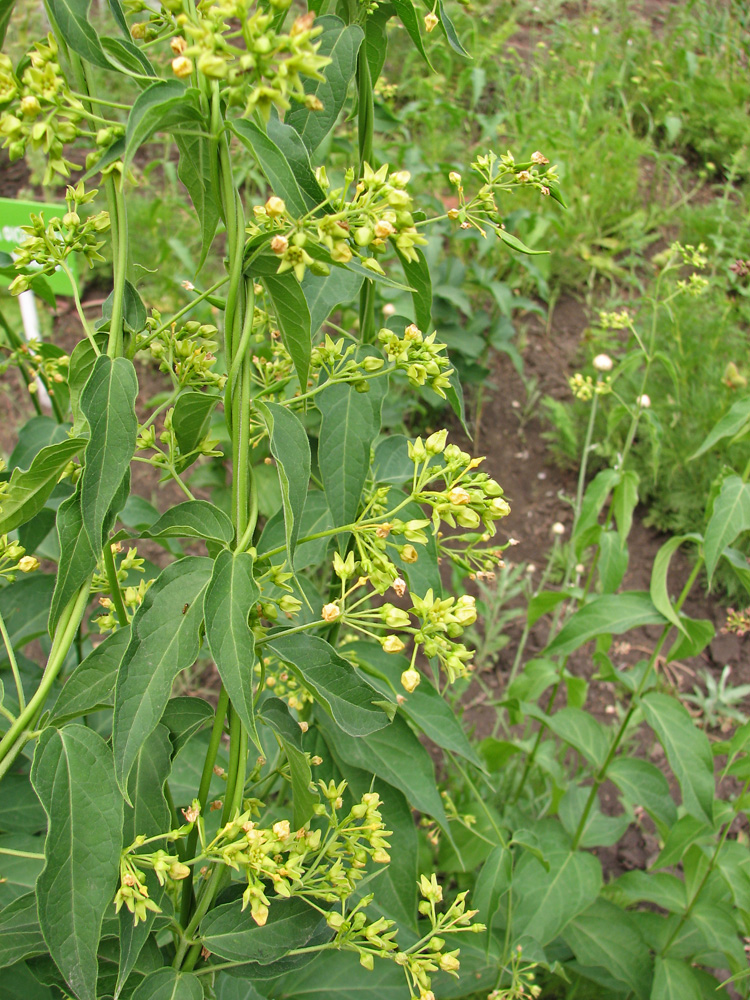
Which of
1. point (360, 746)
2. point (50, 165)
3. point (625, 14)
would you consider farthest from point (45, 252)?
point (625, 14)

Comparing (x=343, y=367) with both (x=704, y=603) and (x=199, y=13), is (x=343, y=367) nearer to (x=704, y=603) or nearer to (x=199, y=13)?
(x=199, y=13)

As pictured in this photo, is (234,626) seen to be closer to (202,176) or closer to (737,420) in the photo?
(202,176)

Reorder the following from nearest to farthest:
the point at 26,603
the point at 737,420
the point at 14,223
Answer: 1. the point at 26,603
2. the point at 737,420
3. the point at 14,223

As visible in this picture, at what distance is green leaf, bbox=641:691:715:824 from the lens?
1459 mm

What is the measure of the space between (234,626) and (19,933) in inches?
18.1

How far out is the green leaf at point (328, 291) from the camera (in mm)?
991

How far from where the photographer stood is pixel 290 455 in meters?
0.78

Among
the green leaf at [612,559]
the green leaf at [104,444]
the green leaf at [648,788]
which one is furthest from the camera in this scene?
the green leaf at [612,559]

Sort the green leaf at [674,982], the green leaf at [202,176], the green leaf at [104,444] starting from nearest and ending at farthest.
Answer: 1. the green leaf at [104,444]
2. the green leaf at [202,176]
3. the green leaf at [674,982]

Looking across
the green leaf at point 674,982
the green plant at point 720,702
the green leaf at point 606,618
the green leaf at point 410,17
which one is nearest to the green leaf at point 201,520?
the green leaf at point 410,17

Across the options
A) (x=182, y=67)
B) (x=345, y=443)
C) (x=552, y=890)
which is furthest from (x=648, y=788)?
(x=182, y=67)

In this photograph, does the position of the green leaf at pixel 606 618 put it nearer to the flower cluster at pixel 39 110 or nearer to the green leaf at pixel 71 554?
the green leaf at pixel 71 554

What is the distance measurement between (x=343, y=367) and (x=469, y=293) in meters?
2.47

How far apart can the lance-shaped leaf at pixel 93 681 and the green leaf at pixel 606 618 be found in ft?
3.25
